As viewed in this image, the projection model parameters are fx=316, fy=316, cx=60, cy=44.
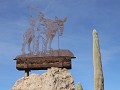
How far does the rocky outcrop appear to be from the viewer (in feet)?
68.1

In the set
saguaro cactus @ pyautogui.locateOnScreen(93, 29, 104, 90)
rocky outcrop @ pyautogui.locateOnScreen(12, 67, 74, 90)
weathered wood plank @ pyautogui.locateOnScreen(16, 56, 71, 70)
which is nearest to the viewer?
saguaro cactus @ pyautogui.locateOnScreen(93, 29, 104, 90)

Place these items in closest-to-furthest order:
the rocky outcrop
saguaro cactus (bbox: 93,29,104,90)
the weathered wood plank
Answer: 1. saguaro cactus (bbox: 93,29,104,90)
2. the rocky outcrop
3. the weathered wood plank

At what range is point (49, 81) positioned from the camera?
68.8 feet

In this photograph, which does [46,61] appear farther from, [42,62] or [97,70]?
[97,70]

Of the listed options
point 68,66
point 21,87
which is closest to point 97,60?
point 68,66

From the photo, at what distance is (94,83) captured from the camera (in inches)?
520

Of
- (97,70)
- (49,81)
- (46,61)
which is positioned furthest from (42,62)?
(97,70)

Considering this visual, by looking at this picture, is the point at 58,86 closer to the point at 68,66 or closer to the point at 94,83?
the point at 68,66

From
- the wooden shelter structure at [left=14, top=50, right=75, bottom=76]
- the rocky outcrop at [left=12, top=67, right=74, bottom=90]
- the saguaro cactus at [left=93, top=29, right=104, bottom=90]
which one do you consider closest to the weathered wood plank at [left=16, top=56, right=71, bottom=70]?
the wooden shelter structure at [left=14, top=50, right=75, bottom=76]

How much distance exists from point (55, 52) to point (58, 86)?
227cm

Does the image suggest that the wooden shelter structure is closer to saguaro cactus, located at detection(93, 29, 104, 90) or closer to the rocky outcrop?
the rocky outcrop

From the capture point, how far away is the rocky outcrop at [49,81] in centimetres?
2077

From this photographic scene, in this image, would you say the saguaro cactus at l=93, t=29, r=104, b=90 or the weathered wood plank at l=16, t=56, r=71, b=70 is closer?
the saguaro cactus at l=93, t=29, r=104, b=90

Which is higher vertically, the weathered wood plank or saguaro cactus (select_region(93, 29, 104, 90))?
the weathered wood plank
